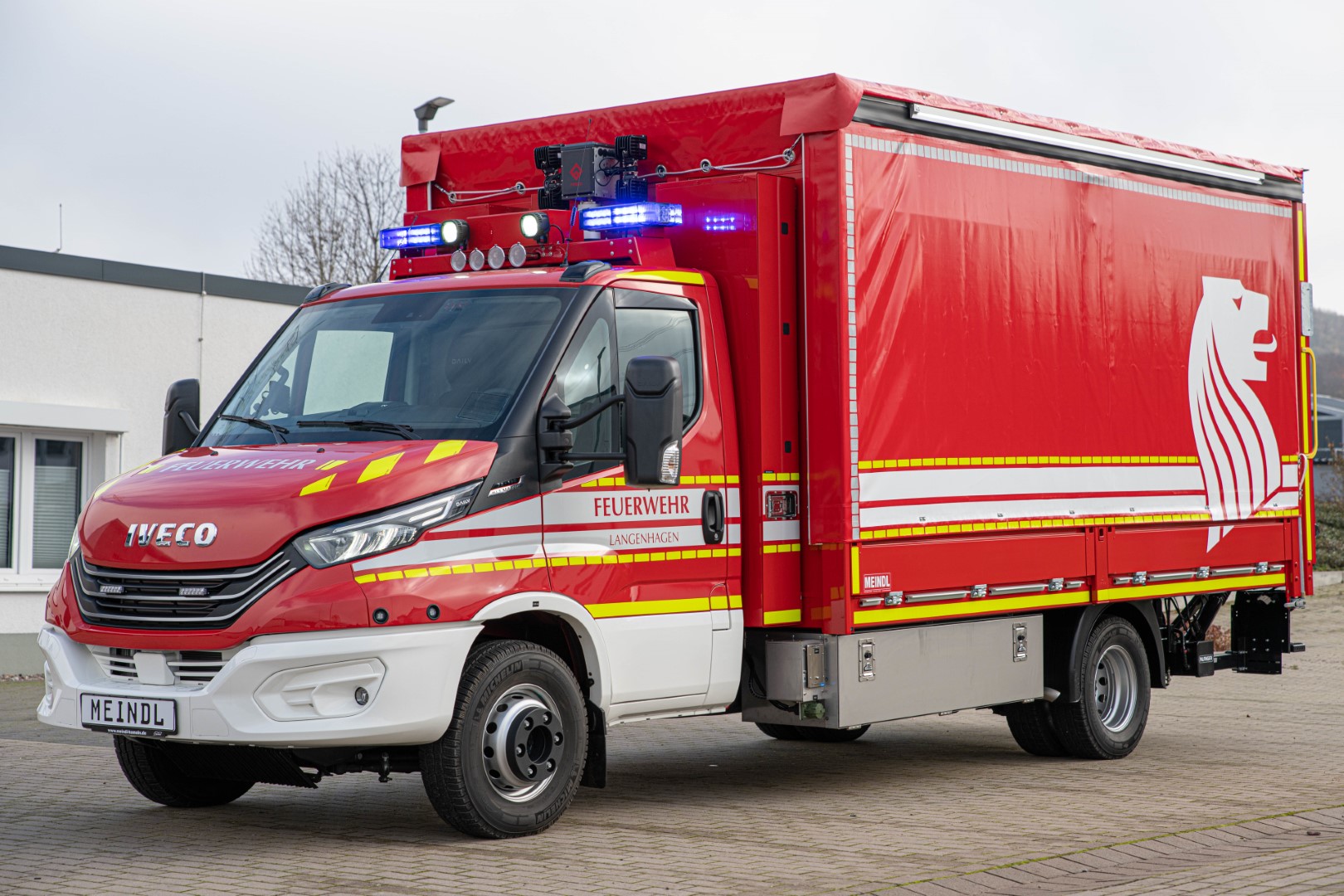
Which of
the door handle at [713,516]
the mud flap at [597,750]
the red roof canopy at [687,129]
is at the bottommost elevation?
the mud flap at [597,750]

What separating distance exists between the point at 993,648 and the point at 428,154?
4.49 meters

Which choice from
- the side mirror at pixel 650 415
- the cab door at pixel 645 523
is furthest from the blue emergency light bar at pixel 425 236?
the side mirror at pixel 650 415

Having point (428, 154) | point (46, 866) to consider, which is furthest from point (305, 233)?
point (46, 866)

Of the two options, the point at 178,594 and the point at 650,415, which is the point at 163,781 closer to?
the point at 178,594

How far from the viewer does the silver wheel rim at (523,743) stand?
25.8 ft

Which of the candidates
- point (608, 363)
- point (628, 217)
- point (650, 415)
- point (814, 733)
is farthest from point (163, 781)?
point (814, 733)

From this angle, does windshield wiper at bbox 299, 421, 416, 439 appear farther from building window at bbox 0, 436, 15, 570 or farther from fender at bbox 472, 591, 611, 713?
building window at bbox 0, 436, 15, 570

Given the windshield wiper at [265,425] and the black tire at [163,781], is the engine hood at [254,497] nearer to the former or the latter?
the windshield wiper at [265,425]

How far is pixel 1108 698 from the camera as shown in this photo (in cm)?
1148

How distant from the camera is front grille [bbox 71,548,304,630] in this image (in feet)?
24.1

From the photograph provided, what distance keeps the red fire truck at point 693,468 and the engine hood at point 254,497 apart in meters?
0.02

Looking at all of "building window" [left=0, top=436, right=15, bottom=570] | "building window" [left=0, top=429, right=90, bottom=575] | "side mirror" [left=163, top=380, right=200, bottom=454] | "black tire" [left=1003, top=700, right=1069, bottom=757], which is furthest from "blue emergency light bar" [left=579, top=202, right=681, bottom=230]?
"building window" [left=0, top=436, right=15, bottom=570]

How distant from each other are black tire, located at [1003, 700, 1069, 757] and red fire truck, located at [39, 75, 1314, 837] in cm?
3

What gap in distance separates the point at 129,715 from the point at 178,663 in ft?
1.09
